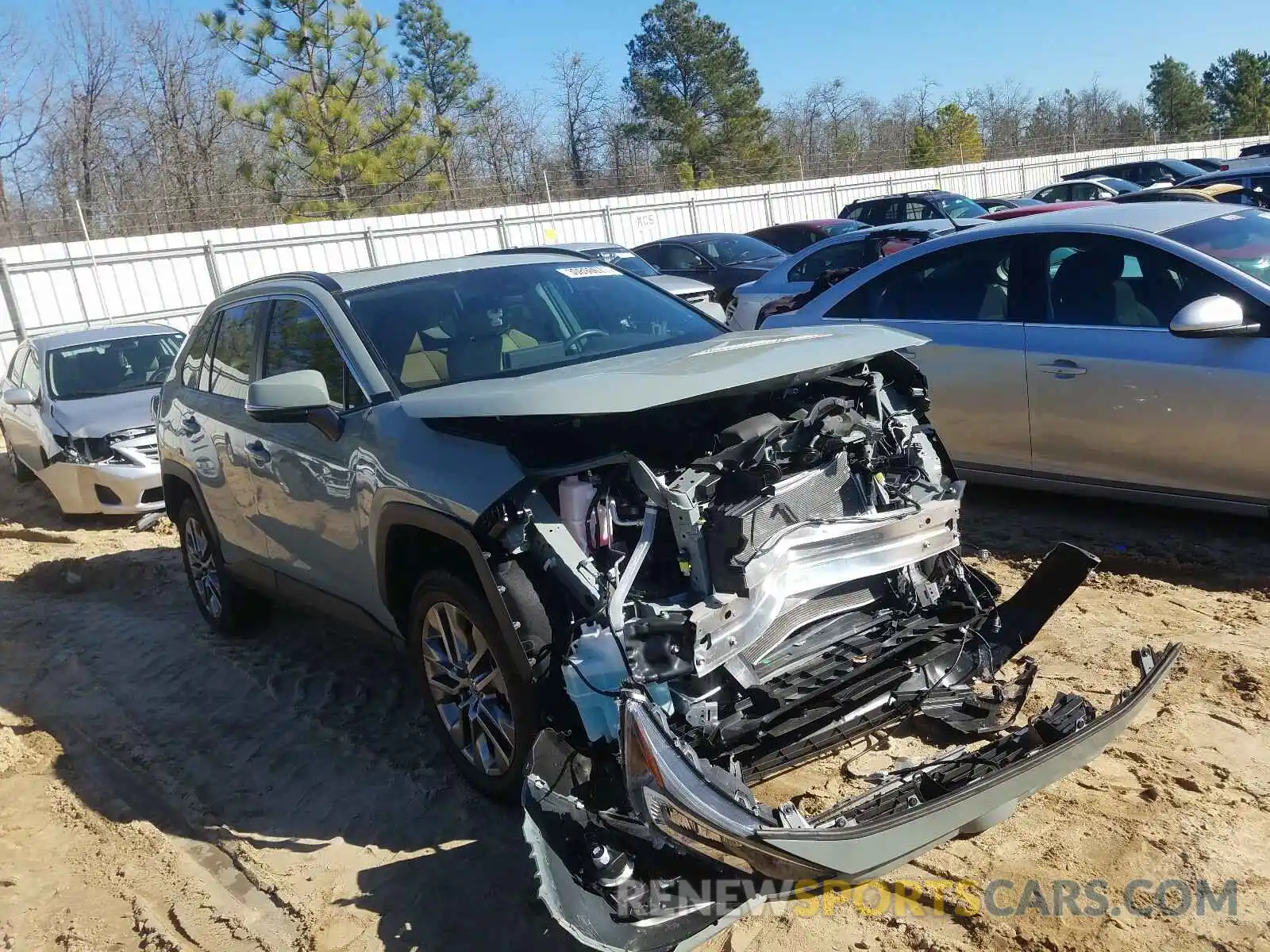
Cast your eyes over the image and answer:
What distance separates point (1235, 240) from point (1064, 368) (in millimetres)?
1152

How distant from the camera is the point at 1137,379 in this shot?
5.23m

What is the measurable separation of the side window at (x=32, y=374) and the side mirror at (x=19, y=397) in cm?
52

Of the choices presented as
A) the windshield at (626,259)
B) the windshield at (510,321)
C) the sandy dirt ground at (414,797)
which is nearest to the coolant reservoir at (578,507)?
the windshield at (510,321)

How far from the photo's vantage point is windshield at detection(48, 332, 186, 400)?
10.0m

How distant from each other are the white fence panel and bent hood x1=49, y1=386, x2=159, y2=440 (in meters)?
2.88

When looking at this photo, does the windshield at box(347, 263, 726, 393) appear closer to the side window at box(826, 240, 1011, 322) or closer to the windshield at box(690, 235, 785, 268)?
the side window at box(826, 240, 1011, 322)

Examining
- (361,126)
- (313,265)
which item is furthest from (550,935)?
(361,126)

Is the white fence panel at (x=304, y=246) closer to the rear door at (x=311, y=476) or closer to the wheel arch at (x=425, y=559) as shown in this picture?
the rear door at (x=311, y=476)

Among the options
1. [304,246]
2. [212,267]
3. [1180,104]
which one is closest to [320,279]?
[212,267]

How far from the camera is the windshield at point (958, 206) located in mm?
19094

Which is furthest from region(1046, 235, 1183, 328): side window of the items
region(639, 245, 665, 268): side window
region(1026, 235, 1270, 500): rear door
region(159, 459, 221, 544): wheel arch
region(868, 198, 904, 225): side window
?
region(868, 198, 904, 225): side window

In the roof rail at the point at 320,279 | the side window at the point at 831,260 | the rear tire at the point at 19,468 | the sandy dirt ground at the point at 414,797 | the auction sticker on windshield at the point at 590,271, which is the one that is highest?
the roof rail at the point at 320,279

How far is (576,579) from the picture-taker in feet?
10.2

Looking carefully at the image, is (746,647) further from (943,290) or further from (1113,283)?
(943,290)
